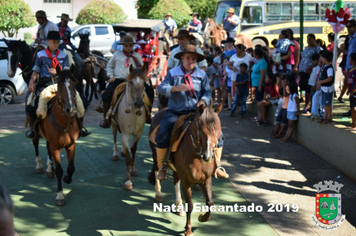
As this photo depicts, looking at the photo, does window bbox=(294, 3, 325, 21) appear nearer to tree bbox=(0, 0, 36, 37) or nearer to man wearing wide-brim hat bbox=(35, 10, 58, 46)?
man wearing wide-brim hat bbox=(35, 10, 58, 46)

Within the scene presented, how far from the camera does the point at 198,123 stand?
5984mm

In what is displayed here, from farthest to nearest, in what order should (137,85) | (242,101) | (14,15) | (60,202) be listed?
(14,15)
(242,101)
(137,85)
(60,202)

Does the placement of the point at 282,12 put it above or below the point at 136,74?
above

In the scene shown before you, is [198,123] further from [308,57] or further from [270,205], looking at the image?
[308,57]

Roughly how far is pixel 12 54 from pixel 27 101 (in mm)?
3904

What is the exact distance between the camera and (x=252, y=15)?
1047 inches

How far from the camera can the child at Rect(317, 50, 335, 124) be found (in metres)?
10.2

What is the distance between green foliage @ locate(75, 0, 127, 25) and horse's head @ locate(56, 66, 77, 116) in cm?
2925

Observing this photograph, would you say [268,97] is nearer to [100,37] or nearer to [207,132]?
[207,132]

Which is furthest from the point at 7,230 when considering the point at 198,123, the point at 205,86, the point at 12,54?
the point at 12,54

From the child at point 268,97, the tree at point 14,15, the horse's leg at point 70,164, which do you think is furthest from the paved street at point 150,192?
the tree at point 14,15

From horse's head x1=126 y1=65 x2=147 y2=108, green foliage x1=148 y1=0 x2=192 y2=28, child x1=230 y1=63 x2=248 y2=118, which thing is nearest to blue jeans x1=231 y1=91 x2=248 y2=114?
child x1=230 y1=63 x2=248 y2=118

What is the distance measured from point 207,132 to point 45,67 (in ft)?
14.7

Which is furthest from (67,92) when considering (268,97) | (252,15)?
(252,15)
